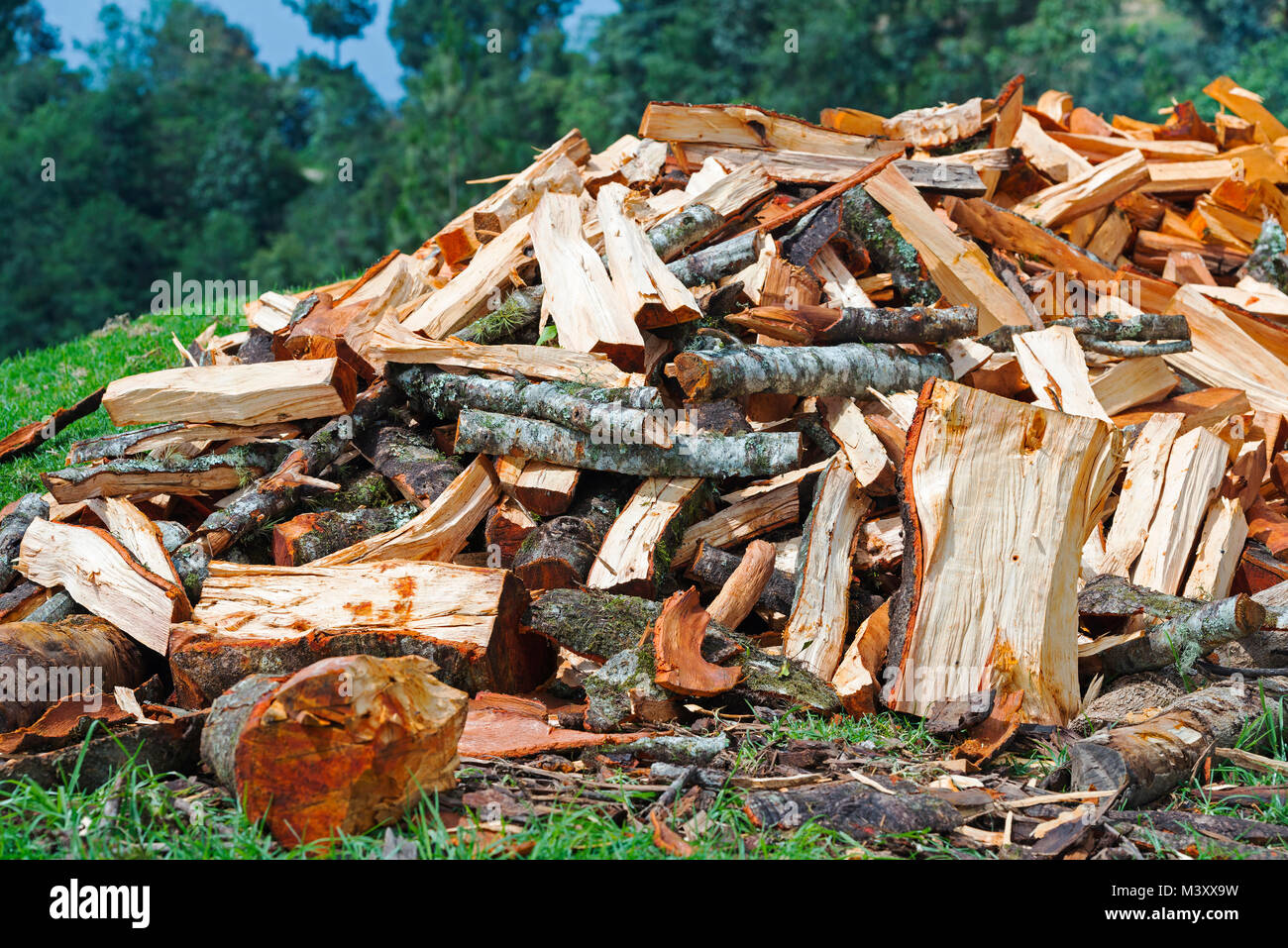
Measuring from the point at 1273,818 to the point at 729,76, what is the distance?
2558 centimetres

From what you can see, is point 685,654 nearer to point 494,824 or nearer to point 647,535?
point 647,535

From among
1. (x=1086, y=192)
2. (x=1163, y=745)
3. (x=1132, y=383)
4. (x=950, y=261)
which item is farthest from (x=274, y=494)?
(x=1086, y=192)

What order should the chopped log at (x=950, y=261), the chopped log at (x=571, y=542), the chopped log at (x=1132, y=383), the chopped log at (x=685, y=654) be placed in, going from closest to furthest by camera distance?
the chopped log at (x=685, y=654), the chopped log at (x=571, y=542), the chopped log at (x=1132, y=383), the chopped log at (x=950, y=261)

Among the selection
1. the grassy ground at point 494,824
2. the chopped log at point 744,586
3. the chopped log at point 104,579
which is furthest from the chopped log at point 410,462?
the grassy ground at point 494,824

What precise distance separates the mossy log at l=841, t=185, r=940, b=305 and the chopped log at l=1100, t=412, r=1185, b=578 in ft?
4.09

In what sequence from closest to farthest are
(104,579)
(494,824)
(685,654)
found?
(494,824)
(685,654)
(104,579)

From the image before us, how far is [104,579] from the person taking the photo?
3270 mm

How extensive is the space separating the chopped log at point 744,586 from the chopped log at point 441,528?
100cm

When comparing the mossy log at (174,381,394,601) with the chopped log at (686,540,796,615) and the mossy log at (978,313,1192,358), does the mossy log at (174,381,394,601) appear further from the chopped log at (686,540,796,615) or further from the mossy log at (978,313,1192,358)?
the mossy log at (978,313,1192,358)

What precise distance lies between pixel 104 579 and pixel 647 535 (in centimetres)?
193

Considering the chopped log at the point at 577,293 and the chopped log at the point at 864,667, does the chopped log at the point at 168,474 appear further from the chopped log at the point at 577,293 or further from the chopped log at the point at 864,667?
the chopped log at the point at 864,667

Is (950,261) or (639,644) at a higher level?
(950,261)

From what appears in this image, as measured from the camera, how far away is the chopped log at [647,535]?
3256 mm
